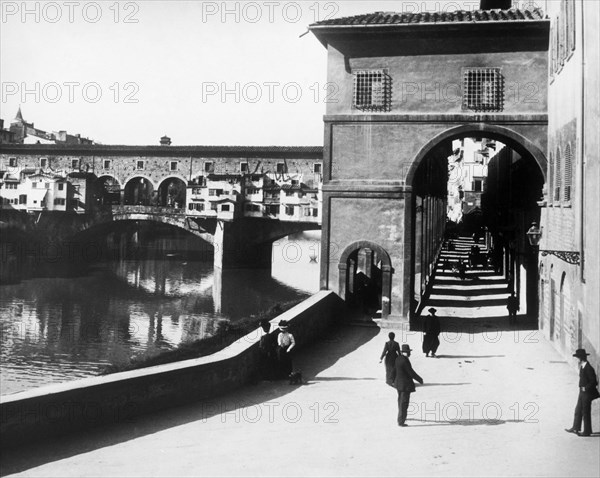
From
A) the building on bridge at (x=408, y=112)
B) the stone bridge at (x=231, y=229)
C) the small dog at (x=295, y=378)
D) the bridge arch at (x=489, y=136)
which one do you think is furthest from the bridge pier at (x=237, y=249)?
the small dog at (x=295, y=378)

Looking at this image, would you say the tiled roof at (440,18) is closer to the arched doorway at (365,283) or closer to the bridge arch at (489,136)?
the bridge arch at (489,136)

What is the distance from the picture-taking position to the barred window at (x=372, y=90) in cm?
1859

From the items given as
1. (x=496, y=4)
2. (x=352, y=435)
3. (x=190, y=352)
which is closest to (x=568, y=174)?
(x=352, y=435)

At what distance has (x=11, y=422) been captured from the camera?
770 centimetres

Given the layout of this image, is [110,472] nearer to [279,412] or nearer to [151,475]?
[151,475]

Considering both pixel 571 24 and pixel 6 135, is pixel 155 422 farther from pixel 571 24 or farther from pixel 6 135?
pixel 6 135

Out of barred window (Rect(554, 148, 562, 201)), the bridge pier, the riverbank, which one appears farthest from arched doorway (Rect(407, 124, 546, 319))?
the bridge pier

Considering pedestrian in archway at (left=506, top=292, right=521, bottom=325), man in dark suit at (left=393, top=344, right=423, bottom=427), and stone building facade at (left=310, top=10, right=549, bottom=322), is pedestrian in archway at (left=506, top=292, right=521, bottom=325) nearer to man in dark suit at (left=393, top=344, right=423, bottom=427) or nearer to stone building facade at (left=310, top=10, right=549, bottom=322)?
stone building facade at (left=310, top=10, right=549, bottom=322)

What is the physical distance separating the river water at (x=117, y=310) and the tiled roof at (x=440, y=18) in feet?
41.4

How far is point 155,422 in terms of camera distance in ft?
30.1

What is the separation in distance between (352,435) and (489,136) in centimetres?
1208

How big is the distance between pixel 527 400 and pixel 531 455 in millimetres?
3027

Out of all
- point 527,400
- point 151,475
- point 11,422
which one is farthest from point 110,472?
point 527,400

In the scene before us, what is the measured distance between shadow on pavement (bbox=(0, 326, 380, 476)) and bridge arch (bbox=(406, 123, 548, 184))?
21.4 ft
